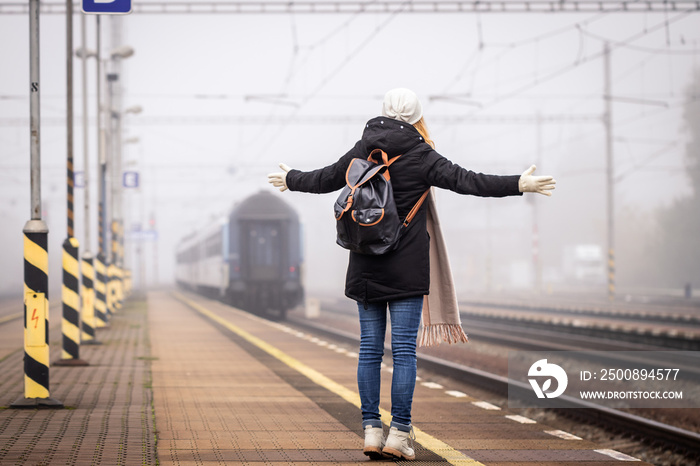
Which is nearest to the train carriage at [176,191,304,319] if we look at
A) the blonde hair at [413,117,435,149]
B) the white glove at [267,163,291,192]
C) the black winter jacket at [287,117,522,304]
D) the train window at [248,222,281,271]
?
the train window at [248,222,281,271]

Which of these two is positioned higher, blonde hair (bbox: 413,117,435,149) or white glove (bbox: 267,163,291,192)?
blonde hair (bbox: 413,117,435,149)

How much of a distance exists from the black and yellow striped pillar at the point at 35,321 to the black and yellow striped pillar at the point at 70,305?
2.73 m

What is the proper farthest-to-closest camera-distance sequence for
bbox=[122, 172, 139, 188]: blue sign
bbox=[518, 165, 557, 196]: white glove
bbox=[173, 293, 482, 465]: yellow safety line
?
1. bbox=[122, 172, 139, 188]: blue sign
2. bbox=[173, 293, 482, 465]: yellow safety line
3. bbox=[518, 165, 557, 196]: white glove

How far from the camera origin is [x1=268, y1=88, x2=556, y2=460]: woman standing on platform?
4828mm

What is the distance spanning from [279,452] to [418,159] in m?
1.81

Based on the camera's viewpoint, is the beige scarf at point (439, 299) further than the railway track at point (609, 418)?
No

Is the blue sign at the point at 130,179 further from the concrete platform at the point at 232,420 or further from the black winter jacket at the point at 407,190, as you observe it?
the black winter jacket at the point at 407,190

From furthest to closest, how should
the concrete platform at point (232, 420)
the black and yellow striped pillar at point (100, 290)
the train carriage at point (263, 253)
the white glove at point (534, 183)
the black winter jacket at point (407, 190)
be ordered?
the train carriage at point (263, 253) < the black and yellow striped pillar at point (100, 290) < the concrete platform at point (232, 420) < the black winter jacket at point (407, 190) < the white glove at point (534, 183)

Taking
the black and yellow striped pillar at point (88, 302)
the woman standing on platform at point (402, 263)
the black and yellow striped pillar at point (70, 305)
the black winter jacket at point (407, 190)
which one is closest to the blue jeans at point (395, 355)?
the woman standing on platform at point (402, 263)

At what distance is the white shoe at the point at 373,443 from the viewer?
16.2 feet

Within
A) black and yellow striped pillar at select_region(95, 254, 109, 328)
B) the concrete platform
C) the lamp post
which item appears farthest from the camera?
the lamp post

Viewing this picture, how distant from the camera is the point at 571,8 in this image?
2177cm

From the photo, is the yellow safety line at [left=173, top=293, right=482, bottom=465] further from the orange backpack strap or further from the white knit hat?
the white knit hat

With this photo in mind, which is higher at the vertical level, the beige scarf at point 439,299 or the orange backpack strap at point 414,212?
the orange backpack strap at point 414,212
